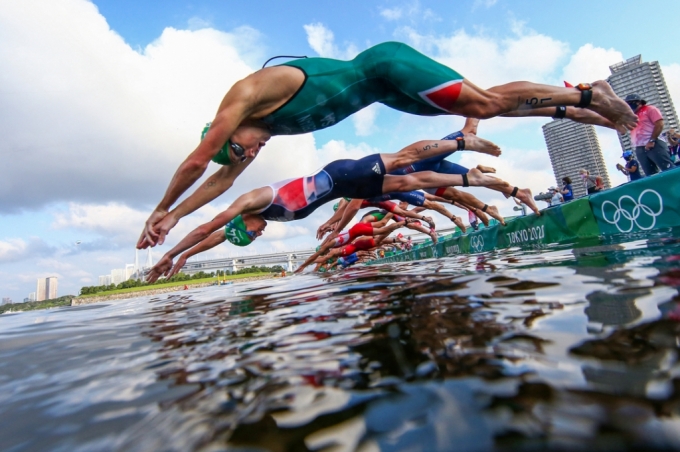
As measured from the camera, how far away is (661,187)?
2.61 metres

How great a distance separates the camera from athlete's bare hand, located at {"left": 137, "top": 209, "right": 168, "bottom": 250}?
9.43 feet

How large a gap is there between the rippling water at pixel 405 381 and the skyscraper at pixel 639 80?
19058 millimetres

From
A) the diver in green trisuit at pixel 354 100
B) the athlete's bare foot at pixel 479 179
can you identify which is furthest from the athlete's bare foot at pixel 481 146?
the diver in green trisuit at pixel 354 100

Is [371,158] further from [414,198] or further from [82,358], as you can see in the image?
[82,358]

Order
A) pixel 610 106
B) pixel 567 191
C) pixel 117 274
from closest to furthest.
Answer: pixel 610 106, pixel 567 191, pixel 117 274

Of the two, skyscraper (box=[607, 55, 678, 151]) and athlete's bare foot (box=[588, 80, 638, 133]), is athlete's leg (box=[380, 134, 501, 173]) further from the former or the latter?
skyscraper (box=[607, 55, 678, 151])

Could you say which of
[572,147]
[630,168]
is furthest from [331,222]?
[572,147]

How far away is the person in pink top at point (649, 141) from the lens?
4.87 m

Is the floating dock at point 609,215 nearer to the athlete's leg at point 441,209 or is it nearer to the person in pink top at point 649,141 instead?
the athlete's leg at point 441,209

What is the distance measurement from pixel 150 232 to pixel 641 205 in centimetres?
384

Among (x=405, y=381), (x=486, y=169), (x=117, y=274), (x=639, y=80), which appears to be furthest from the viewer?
(x=117, y=274)

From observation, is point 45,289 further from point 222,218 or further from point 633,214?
point 633,214

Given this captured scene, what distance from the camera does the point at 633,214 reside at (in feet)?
9.46

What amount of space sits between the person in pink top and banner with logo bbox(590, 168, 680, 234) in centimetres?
256
